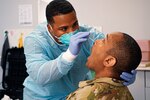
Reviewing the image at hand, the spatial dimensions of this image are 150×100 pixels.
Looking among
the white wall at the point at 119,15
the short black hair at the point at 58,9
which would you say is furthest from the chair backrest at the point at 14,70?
the short black hair at the point at 58,9

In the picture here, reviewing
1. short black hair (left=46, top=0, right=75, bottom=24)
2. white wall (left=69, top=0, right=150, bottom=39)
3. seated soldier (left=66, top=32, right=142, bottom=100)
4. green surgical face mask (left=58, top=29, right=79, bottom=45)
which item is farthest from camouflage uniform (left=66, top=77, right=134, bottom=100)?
white wall (left=69, top=0, right=150, bottom=39)

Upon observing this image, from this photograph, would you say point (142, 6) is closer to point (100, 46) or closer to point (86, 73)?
point (86, 73)

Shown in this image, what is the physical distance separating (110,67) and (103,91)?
142 millimetres

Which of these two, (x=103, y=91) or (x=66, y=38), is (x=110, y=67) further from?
(x=66, y=38)

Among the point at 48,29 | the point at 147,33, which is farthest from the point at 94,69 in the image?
the point at 147,33

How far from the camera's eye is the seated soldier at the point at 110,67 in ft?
3.32

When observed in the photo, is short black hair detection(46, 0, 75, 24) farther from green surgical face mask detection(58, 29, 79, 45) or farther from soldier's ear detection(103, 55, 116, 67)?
soldier's ear detection(103, 55, 116, 67)

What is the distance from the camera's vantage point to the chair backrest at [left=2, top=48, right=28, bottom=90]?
258 cm

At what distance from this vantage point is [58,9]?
4.28 ft

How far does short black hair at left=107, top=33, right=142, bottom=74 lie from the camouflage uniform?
0.24 ft

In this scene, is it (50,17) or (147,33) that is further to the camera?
(147,33)

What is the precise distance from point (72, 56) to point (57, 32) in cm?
30

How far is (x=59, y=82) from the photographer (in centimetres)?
133

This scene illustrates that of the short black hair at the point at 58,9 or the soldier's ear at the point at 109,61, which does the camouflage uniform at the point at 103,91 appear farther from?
the short black hair at the point at 58,9
